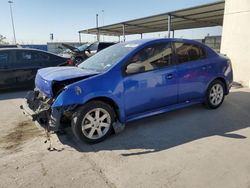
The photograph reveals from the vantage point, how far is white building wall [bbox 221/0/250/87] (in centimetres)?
805

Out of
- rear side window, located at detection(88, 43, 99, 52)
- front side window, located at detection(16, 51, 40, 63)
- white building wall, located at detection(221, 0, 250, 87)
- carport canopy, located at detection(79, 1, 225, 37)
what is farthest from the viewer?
carport canopy, located at detection(79, 1, 225, 37)

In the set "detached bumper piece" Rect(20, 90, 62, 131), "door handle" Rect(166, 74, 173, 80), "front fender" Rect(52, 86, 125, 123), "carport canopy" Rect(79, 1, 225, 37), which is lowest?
"detached bumper piece" Rect(20, 90, 62, 131)

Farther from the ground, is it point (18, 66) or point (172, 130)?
point (18, 66)

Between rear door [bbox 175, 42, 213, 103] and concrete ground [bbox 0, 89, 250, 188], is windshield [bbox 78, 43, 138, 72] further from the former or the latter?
concrete ground [bbox 0, 89, 250, 188]

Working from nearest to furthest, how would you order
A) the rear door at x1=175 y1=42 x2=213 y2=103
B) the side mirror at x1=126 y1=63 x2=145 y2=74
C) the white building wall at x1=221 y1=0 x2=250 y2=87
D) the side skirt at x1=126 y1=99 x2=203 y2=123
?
the side mirror at x1=126 y1=63 x2=145 y2=74 < the side skirt at x1=126 y1=99 x2=203 y2=123 < the rear door at x1=175 y1=42 x2=213 y2=103 < the white building wall at x1=221 y1=0 x2=250 y2=87

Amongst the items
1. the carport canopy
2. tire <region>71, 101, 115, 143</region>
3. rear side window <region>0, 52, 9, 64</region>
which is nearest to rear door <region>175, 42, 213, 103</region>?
tire <region>71, 101, 115, 143</region>

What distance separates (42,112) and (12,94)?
15.7 ft

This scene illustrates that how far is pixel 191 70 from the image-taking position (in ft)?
16.5

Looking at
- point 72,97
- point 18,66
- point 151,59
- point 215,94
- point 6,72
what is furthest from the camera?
point 18,66

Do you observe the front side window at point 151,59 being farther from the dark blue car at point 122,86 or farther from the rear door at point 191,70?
the rear door at point 191,70

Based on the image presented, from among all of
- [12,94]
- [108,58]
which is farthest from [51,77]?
[12,94]

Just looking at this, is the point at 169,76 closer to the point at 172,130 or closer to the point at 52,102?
the point at 172,130

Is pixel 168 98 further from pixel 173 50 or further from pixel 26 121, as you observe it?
pixel 26 121

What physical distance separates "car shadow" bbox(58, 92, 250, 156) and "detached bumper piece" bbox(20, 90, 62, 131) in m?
0.43
